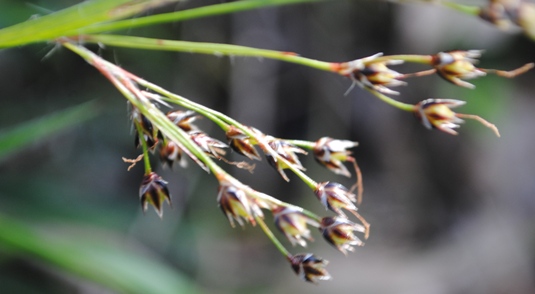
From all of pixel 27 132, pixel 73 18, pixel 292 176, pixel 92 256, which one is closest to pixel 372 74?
pixel 73 18

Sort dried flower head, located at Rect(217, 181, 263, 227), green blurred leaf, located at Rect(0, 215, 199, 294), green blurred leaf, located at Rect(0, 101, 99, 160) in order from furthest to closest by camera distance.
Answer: green blurred leaf, located at Rect(0, 215, 199, 294), green blurred leaf, located at Rect(0, 101, 99, 160), dried flower head, located at Rect(217, 181, 263, 227)

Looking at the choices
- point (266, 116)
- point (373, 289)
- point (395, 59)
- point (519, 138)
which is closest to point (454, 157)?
point (519, 138)

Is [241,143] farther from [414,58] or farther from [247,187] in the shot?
[414,58]

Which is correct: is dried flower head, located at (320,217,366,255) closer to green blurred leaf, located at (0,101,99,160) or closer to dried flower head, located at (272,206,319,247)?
dried flower head, located at (272,206,319,247)

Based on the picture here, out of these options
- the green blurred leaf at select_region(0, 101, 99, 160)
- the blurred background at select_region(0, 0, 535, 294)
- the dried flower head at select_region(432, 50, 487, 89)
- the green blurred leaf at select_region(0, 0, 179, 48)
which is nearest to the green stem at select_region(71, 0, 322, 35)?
the green blurred leaf at select_region(0, 0, 179, 48)

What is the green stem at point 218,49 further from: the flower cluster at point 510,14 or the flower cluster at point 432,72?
the flower cluster at point 510,14

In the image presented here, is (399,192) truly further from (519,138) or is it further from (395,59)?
(395,59)
